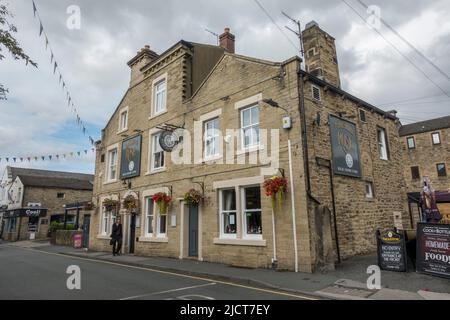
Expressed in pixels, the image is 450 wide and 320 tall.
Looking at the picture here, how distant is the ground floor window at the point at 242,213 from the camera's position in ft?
38.1

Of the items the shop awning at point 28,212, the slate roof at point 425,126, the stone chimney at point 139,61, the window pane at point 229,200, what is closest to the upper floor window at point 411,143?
the slate roof at point 425,126

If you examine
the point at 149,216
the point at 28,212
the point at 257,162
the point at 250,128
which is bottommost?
the point at 149,216

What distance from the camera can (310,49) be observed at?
14742mm

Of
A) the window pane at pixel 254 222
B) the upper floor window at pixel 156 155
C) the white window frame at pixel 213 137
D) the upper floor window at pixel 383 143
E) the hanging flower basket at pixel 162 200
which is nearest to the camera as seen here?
the window pane at pixel 254 222

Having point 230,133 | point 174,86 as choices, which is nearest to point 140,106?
point 174,86

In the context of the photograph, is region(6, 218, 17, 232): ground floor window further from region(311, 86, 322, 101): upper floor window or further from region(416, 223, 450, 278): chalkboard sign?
region(416, 223, 450, 278): chalkboard sign

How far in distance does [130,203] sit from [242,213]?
7613 mm

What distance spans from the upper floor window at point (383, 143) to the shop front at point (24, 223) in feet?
117

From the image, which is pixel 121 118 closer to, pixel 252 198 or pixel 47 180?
pixel 252 198

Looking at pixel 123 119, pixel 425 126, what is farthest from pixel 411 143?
pixel 123 119

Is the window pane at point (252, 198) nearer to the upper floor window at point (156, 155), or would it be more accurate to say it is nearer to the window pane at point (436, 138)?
the upper floor window at point (156, 155)

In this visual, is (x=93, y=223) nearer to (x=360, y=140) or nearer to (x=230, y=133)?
(x=230, y=133)

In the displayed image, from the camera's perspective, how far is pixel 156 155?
16.9 meters

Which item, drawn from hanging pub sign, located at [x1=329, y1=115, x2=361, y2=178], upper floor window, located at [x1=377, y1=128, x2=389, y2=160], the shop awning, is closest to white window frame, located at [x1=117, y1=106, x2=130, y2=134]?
hanging pub sign, located at [x1=329, y1=115, x2=361, y2=178]
